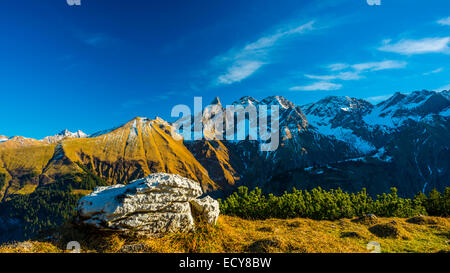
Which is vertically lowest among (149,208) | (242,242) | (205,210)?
(242,242)

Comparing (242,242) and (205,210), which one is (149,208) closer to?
(205,210)

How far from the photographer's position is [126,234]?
12.3 m

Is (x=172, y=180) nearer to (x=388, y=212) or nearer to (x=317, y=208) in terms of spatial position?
(x=317, y=208)

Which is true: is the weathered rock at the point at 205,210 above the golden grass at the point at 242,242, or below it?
above

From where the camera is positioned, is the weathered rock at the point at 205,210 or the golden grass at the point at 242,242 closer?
the golden grass at the point at 242,242

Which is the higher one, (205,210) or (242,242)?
(205,210)

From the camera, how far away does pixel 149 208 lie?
13.2 m

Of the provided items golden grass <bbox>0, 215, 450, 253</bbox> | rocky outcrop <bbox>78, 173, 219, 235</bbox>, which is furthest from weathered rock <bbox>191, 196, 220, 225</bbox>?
golden grass <bbox>0, 215, 450, 253</bbox>

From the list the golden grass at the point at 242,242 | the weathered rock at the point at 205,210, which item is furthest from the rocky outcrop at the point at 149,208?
the golden grass at the point at 242,242

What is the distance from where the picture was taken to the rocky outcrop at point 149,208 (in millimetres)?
12414

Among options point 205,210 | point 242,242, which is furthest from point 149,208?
point 242,242

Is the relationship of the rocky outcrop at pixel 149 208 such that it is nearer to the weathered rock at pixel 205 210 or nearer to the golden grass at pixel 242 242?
the weathered rock at pixel 205 210
